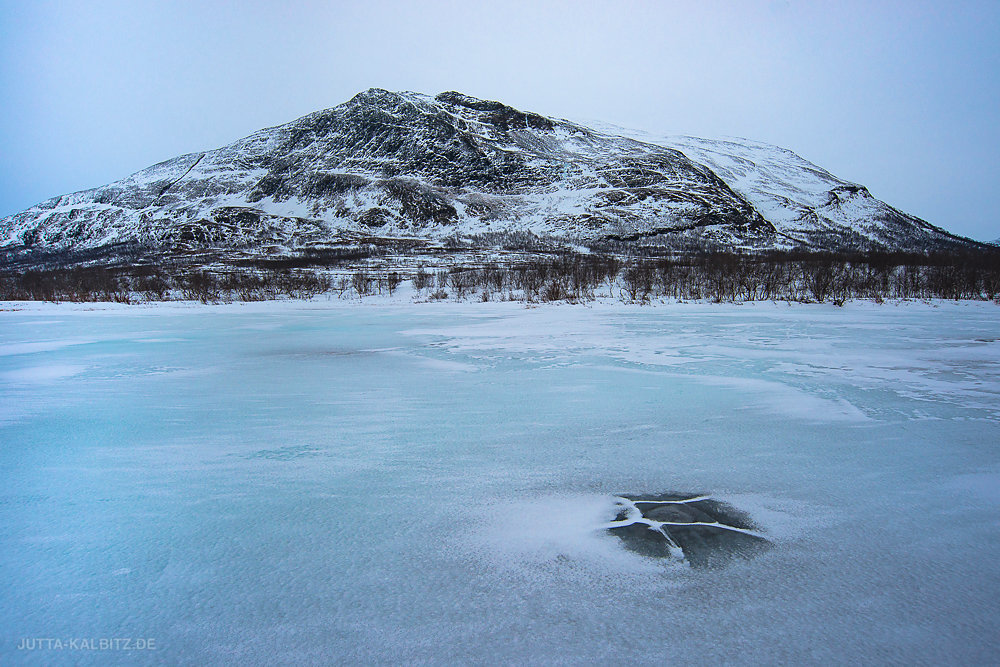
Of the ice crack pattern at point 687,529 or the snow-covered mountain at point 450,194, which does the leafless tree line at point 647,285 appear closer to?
the ice crack pattern at point 687,529

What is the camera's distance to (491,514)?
2281 millimetres

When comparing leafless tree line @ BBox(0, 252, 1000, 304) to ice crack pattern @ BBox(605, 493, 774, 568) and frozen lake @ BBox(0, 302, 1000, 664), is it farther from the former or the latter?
ice crack pattern @ BBox(605, 493, 774, 568)

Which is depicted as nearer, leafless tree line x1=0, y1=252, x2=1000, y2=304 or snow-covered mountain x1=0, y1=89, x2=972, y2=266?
leafless tree line x1=0, y1=252, x2=1000, y2=304

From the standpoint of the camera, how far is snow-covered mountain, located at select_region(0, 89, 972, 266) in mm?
91750

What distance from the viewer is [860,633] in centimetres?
149

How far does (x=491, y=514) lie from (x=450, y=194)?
121655mm

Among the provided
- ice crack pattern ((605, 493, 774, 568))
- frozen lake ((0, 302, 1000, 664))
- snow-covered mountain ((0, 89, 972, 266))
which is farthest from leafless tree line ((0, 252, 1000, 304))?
snow-covered mountain ((0, 89, 972, 266))

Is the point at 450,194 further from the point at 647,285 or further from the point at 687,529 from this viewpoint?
the point at 687,529

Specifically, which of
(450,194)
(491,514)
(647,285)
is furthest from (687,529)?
(450,194)

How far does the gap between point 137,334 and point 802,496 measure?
38.5ft

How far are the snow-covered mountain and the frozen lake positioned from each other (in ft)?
237

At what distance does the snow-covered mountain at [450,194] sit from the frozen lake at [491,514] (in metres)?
72.4

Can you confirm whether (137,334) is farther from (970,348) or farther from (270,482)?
(970,348)

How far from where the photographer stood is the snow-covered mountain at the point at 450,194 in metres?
91.8
